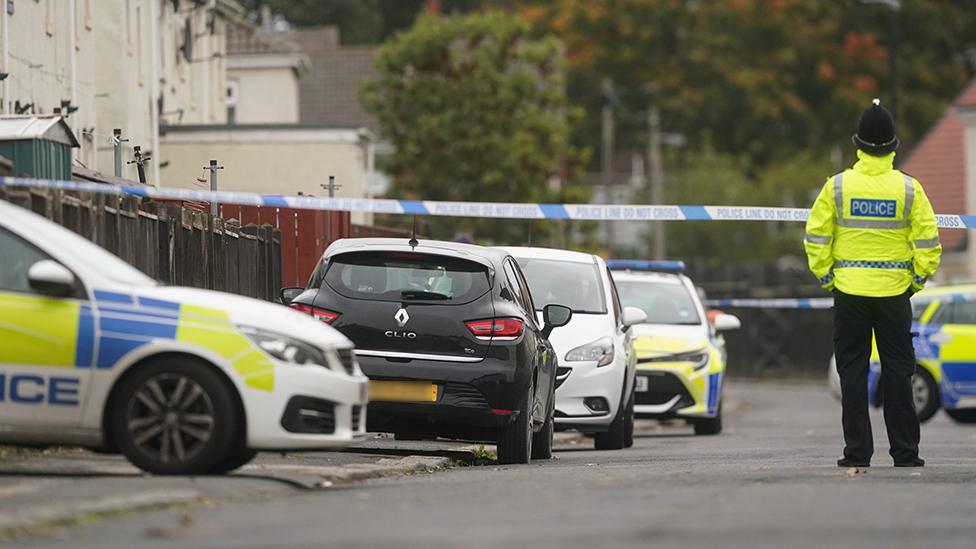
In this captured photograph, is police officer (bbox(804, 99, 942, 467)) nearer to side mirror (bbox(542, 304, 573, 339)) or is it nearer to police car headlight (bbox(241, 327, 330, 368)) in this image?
side mirror (bbox(542, 304, 573, 339))

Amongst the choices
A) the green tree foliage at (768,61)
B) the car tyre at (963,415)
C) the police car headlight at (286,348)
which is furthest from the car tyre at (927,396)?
the green tree foliage at (768,61)

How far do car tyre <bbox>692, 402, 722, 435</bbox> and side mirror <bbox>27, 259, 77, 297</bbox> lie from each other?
12071mm

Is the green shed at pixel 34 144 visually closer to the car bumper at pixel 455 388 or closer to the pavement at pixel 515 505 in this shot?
the pavement at pixel 515 505

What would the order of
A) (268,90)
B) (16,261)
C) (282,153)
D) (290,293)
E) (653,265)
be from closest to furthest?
(16,261) → (290,293) → (653,265) → (282,153) → (268,90)

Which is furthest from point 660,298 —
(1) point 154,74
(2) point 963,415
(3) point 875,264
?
(1) point 154,74

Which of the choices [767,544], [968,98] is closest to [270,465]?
[767,544]

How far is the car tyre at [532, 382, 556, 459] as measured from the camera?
15.5m

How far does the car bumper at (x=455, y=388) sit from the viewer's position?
44.5ft

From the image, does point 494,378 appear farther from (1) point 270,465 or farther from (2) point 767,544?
(2) point 767,544

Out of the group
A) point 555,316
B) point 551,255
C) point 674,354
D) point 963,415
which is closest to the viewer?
point 555,316

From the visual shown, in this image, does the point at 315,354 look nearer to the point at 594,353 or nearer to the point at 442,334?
the point at 442,334

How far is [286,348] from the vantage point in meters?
11.1

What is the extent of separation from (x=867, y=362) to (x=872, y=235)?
764 mm

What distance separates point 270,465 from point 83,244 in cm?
188
